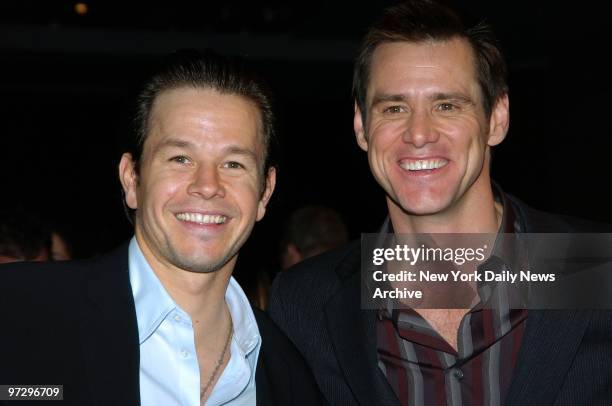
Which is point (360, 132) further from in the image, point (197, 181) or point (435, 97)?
point (197, 181)

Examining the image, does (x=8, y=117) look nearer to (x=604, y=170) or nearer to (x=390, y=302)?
(x=604, y=170)

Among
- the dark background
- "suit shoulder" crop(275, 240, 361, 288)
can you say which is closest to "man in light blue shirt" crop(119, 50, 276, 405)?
"suit shoulder" crop(275, 240, 361, 288)

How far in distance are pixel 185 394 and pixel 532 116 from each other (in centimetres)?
865

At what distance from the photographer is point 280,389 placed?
2.70 metres

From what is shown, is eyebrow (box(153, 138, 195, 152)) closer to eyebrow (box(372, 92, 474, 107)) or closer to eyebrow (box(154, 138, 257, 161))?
eyebrow (box(154, 138, 257, 161))

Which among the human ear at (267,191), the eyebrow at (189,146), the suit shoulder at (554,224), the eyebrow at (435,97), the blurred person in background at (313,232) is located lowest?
the suit shoulder at (554,224)

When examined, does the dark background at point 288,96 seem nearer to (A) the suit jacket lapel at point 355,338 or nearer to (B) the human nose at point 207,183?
(A) the suit jacket lapel at point 355,338

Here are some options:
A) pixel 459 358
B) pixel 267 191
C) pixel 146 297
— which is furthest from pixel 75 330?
pixel 459 358

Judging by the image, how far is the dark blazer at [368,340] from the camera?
2648 millimetres

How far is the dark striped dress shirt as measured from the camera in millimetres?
2730

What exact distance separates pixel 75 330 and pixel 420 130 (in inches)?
51.6

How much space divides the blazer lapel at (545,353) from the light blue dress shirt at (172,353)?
84cm

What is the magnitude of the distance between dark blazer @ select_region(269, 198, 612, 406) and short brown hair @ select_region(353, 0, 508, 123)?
46 cm

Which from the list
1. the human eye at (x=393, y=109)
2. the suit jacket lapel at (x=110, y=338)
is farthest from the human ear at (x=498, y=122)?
the suit jacket lapel at (x=110, y=338)
